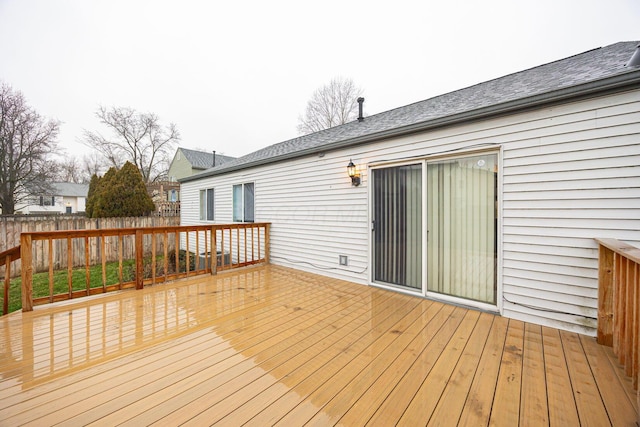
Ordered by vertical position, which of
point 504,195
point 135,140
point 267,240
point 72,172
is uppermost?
point 135,140

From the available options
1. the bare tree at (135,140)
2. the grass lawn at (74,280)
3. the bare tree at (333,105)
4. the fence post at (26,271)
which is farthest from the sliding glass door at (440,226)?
the bare tree at (135,140)

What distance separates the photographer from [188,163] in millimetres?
19656

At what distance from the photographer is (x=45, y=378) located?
1779 millimetres

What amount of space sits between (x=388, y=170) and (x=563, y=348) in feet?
8.94

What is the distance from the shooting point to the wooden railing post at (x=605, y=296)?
2.26 meters

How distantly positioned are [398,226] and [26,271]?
4679mm

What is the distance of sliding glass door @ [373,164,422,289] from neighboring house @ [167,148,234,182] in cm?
1872

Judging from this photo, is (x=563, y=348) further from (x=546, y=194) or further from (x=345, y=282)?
(x=345, y=282)

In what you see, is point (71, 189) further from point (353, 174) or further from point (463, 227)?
point (463, 227)

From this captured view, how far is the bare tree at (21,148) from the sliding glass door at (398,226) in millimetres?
17157

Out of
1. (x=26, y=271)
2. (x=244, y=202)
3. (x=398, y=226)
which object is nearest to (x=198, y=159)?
(x=244, y=202)

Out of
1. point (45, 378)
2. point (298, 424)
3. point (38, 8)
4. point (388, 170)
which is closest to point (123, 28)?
point (38, 8)

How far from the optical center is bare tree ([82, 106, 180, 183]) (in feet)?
54.5

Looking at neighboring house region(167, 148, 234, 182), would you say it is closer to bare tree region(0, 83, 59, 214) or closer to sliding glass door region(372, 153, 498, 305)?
bare tree region(0, 83, 59, 214)
